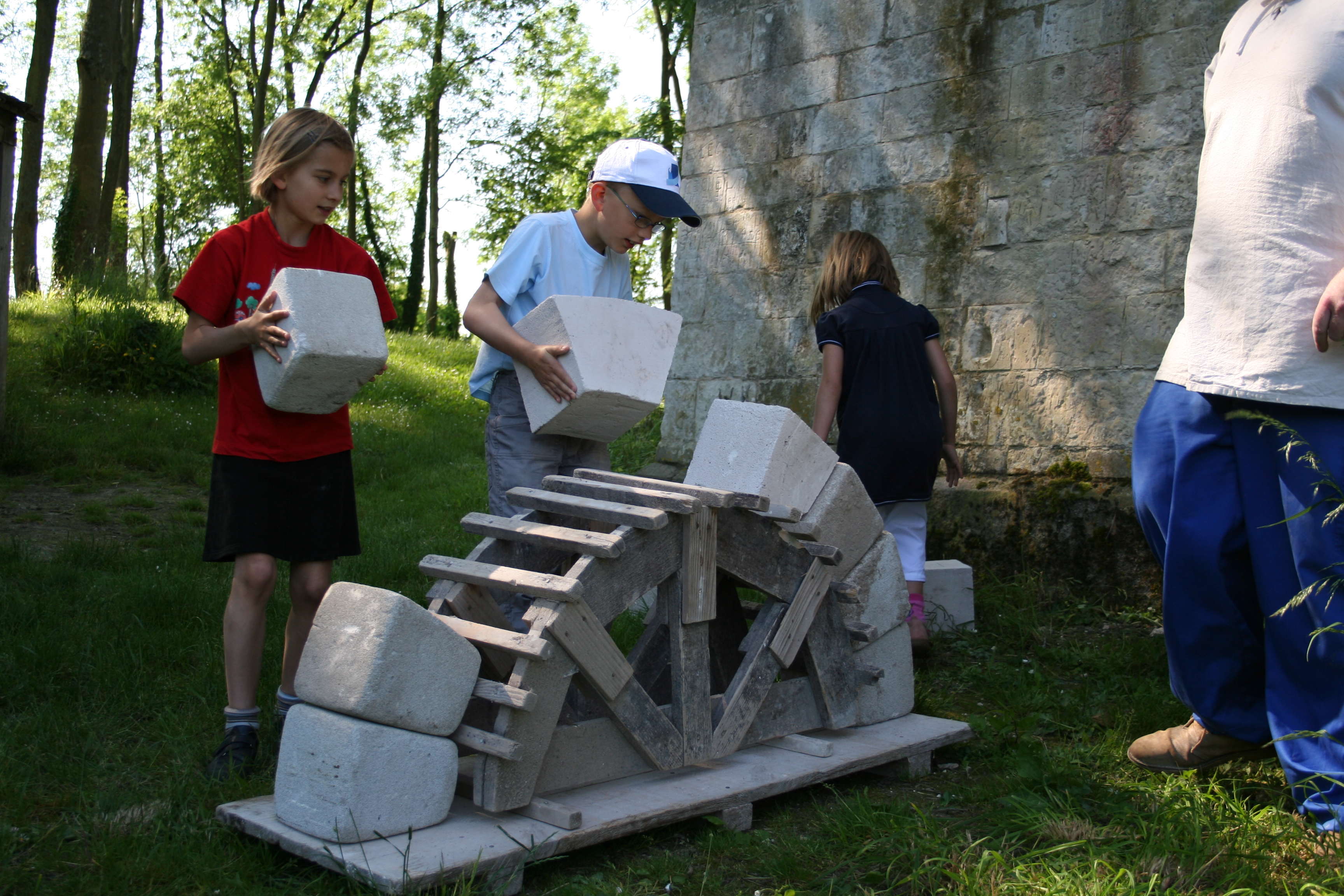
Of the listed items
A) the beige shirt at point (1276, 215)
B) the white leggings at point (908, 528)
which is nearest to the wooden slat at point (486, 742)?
the beige shirt at point (1276, 215)

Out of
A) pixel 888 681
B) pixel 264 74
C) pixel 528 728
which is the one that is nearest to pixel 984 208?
pixel 888 681

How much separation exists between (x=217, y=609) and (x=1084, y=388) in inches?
156

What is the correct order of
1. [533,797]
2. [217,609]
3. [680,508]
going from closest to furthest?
[533,797]
[680,508]
[217,609]

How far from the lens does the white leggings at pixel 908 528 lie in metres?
4.11

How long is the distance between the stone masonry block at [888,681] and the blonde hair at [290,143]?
6.78 ft

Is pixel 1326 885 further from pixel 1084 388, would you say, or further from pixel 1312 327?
pixel 1084 388

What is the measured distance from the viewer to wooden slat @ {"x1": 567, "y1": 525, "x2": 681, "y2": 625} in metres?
2.39

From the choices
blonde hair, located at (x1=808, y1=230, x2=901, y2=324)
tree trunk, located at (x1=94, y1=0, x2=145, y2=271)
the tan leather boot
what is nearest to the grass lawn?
the tan leather boot

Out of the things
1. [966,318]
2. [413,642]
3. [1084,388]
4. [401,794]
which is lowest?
[401,794]

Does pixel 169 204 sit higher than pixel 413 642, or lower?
higher

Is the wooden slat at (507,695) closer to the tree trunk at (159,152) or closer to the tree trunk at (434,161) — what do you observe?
the tree trunk at (159,152)

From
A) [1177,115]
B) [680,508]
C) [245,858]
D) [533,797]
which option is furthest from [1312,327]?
[1177,115]

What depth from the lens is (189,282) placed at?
104 inches

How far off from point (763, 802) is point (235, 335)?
5.93 feet
